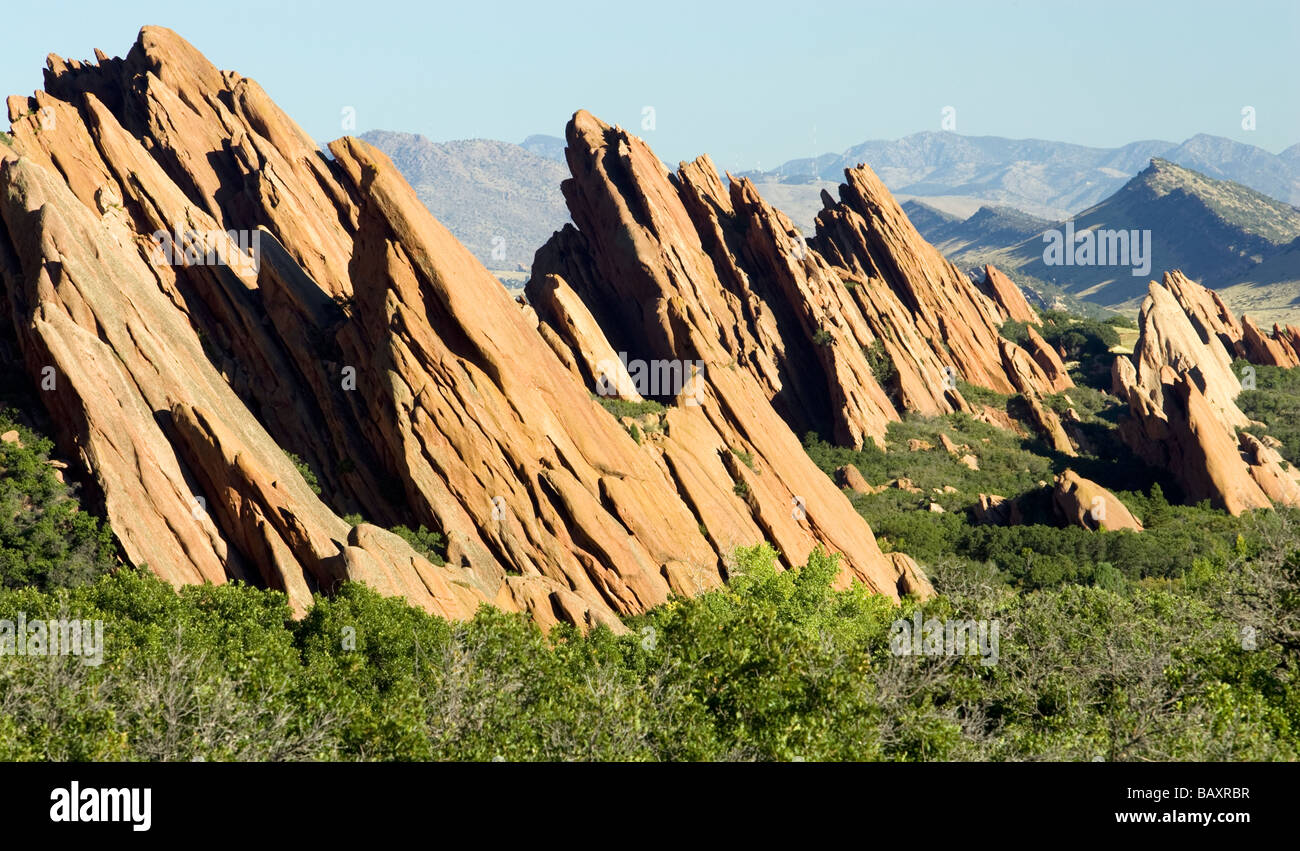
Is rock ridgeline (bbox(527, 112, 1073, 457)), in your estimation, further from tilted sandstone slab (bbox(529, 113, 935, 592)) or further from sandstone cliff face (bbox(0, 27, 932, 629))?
sandstone cliff face (bbox(0, 27, 932, 629))

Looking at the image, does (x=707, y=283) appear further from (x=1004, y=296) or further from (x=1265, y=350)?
(x=1265, y=350)

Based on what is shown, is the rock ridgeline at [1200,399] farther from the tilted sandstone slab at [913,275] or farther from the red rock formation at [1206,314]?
the tilted sandstone slab at [913,275]

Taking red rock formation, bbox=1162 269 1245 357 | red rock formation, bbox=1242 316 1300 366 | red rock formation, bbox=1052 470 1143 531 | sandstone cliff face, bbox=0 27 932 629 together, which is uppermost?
red rock formation, bbox=1162 269 1245 357

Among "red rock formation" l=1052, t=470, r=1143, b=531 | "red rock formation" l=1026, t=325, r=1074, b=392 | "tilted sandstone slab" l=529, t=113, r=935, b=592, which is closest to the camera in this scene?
"red rock formation" l=1052, t=470, r=1143, b=531

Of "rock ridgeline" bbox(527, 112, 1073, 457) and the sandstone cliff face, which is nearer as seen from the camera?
the sandstone cliff face

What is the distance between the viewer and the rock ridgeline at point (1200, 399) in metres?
91.9

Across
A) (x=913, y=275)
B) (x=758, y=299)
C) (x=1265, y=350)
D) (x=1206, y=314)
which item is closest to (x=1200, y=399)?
(x=913, y=275)

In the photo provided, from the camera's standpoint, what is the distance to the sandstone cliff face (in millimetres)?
45500

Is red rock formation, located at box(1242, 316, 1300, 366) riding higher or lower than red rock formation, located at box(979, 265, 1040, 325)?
lower

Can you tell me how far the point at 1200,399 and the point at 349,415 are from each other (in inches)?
2792

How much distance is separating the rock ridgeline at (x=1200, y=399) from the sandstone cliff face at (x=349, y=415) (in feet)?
134

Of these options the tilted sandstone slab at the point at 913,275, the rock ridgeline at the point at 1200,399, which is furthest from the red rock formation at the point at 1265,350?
the tilted sandstone slab at the point at 913,275

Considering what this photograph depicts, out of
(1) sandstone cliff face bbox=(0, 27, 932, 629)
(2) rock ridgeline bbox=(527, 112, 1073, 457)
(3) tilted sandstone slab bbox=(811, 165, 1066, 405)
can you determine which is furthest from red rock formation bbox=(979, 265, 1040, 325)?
(1) sandstone cliff face bbox=(0, 27, 932, 629)

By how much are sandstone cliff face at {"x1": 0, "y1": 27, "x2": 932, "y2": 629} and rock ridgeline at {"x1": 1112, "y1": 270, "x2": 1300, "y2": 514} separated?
40.7m
